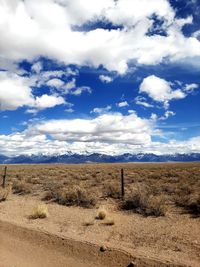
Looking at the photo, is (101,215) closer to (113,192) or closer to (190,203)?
(190,203)

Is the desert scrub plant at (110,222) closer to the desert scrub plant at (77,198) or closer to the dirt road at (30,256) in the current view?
the dirt road at (30,256)

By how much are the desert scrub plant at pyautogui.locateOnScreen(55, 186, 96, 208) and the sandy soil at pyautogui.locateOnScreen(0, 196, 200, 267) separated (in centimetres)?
166

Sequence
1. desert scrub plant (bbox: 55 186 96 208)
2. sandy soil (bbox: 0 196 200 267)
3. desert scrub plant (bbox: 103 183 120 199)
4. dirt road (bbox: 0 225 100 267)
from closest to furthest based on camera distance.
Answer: dirt road (bbox: 0 225 100 267)
sandy soil (bbox: 0 196 200 267)
desert scrub plant (bbox: 55 186 96 208)
desert scrub plant (bbox: 103 183 120 199)

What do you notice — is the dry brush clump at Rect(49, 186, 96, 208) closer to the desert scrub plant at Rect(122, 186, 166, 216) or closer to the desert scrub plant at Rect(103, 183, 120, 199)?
the desert scrub plant at Rect(103, 183, 120, 199)

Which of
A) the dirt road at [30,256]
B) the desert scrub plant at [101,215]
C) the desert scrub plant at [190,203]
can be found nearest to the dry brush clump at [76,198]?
the desert scrub plant at [101,215]

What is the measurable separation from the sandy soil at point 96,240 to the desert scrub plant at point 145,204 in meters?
0.41

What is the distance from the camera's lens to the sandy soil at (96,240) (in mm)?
10375

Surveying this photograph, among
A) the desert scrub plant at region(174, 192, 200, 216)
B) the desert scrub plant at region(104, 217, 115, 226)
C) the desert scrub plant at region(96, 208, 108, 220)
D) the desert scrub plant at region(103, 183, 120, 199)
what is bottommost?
the desert scrub plant at region(104, 217, 115, 226)

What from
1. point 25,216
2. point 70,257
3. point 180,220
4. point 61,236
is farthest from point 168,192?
point 70,257

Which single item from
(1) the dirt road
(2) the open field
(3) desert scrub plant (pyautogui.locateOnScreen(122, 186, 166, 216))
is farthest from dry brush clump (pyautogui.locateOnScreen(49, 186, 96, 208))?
(1) the dirt road

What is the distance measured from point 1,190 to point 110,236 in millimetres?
14996

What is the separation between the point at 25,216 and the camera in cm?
1712

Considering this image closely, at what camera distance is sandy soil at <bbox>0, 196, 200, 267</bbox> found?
10.4 metres

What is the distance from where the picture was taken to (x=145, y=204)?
17.0m
